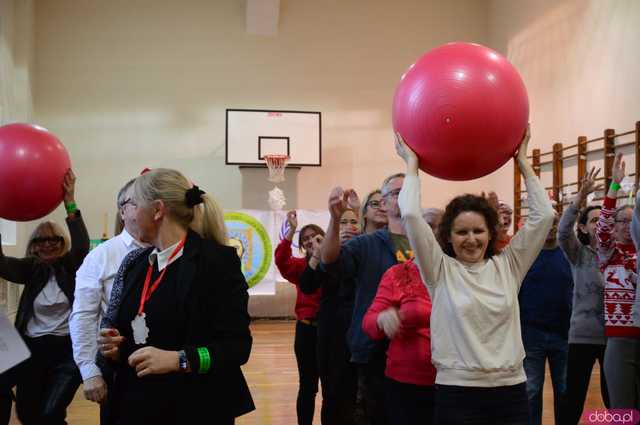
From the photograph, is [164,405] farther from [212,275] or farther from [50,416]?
[50,416]

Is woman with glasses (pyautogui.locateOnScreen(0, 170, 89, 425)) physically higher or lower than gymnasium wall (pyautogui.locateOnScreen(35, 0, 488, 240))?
lower

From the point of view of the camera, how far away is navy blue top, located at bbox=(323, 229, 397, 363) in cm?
221

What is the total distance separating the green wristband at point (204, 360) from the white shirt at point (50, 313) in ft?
5.45

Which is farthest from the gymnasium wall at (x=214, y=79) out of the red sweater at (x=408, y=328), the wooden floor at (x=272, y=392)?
the red sweater at (x=408, y=328)

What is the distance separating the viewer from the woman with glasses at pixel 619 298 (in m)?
2.66

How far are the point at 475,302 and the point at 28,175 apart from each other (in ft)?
6.20

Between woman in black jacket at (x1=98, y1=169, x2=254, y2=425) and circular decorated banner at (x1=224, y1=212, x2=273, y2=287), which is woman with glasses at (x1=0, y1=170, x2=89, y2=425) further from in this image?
circular decorated banner at (x1=224, y1=212, x2=273, y2=287)

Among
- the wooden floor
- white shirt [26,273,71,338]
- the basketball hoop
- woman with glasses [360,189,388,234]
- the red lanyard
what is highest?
the basketball hoop

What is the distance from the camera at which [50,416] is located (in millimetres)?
2570

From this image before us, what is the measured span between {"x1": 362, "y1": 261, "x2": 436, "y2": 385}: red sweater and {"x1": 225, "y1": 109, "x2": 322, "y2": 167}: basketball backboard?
21.9ft

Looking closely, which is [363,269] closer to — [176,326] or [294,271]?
[176,326]

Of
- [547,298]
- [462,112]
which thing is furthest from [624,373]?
[462,112]

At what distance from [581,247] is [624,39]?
4128 millimetres

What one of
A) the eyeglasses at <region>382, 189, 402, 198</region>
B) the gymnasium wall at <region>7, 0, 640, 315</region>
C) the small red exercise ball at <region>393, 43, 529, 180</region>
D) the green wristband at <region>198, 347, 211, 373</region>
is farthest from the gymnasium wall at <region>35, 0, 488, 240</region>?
the green wristband at <region>198, 347, 211, 373</region>
